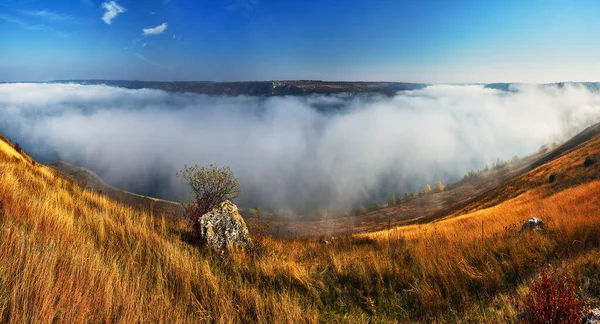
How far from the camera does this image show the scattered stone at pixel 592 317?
3182 mm

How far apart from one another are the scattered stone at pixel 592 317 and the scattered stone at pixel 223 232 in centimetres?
621

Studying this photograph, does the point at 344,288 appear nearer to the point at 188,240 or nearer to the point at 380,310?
the point at 380,310

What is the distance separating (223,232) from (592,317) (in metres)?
6.78

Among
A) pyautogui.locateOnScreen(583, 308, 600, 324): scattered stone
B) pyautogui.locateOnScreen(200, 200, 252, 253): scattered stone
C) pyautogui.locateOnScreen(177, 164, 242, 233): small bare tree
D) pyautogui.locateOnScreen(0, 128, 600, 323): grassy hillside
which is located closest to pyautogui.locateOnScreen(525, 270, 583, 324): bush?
pyautogui.locateOnScreen(583, 308, 600, 324): scattered stone

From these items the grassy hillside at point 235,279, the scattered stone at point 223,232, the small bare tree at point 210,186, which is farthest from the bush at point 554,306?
the small bare tree at point 210,186

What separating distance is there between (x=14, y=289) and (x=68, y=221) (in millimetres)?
3059

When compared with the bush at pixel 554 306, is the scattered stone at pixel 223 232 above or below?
below

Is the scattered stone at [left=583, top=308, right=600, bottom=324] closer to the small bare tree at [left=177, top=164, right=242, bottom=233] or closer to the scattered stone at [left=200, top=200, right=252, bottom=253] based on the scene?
the scattered stone at [left=200, top=200, right=252, bottom=253]

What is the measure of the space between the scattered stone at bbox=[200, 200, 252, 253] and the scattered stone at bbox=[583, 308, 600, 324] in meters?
6.21

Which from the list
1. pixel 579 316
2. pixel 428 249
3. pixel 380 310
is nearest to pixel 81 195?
pixel 380 310

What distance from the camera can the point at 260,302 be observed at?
12.3 feet

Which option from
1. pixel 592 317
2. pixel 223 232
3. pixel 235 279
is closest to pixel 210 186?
pixel 223 232

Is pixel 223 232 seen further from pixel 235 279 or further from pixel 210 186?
pixel 210 186

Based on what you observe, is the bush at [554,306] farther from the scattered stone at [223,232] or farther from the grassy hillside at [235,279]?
the scattered stone at [223,232]
